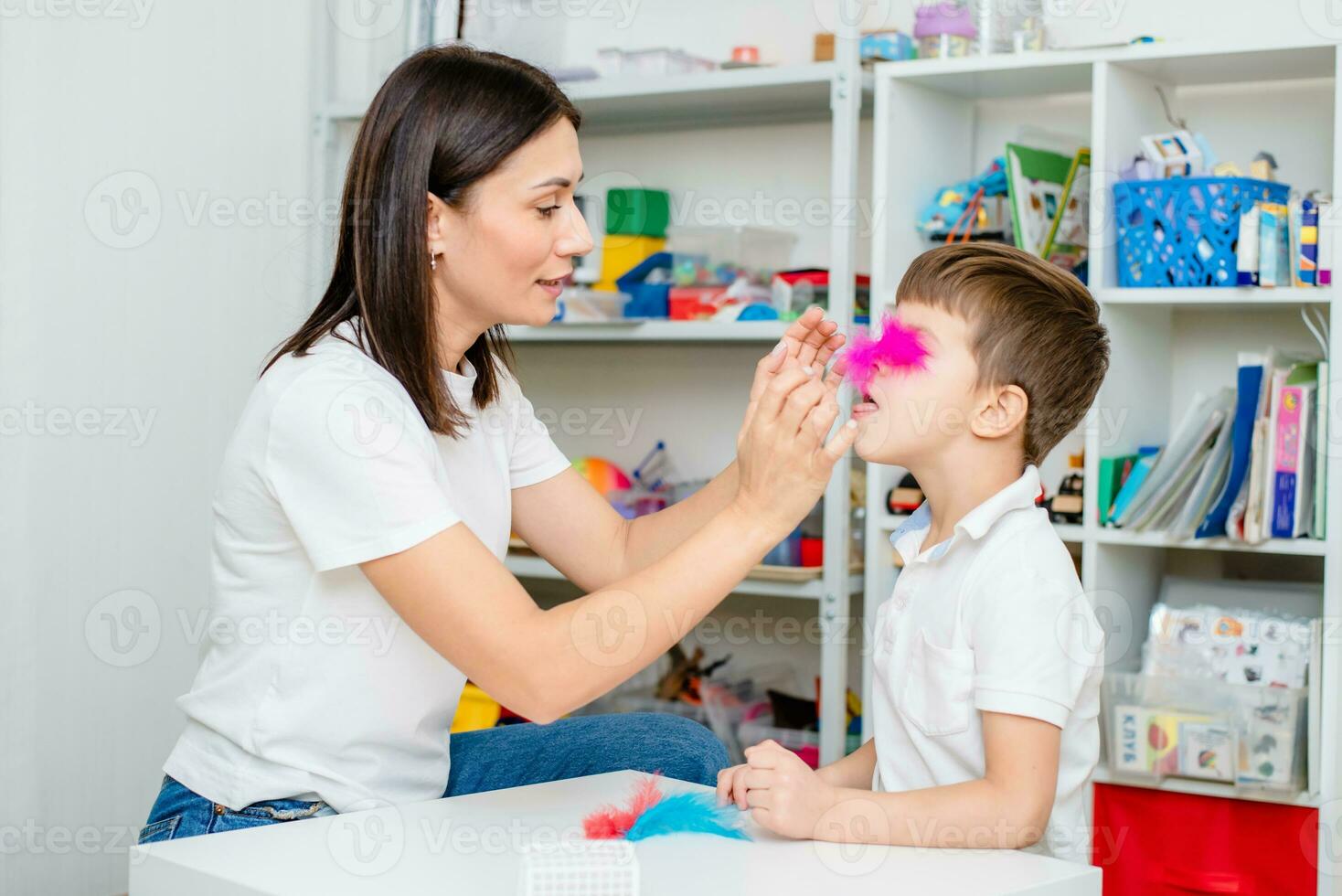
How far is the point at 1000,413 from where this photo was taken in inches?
51.7

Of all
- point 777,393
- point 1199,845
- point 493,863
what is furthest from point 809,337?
point 1199,845

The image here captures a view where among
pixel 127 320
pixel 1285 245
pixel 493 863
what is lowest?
pixel 493 863

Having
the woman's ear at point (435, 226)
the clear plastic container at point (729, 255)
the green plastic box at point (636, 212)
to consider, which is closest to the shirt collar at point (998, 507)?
the woman's ear at point (435, 226)

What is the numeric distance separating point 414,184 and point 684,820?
0.68 meters

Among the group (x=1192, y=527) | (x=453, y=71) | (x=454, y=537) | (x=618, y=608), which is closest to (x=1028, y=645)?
(x=618, y=608)

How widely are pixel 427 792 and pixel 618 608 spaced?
1.24ft

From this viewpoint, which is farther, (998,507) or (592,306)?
(592,306)

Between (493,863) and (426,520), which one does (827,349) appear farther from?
(493,863)

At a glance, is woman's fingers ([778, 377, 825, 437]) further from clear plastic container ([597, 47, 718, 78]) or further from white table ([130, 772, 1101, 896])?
clear plastic container ([597, 47, 718, 78])

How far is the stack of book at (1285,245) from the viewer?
1946 mm

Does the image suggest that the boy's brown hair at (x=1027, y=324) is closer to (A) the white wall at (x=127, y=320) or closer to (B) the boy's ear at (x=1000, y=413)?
(B) the boy's ear at (x=1000, y=413)

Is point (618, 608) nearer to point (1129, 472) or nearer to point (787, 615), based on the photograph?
point (1129, 472)

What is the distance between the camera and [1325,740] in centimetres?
194

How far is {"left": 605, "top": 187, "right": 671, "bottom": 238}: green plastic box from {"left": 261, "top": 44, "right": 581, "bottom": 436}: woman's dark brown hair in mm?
1177
